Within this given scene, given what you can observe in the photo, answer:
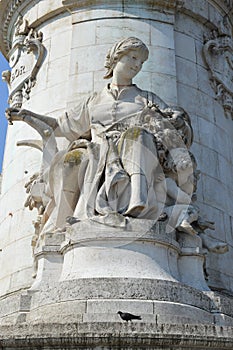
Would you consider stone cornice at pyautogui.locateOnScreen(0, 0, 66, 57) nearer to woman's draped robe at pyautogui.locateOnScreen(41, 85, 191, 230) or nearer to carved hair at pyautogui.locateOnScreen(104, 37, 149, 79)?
carved hair at pyautogui.locateOnScreen(104, 37, 149, 79)

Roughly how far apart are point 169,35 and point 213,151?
7.27 feet

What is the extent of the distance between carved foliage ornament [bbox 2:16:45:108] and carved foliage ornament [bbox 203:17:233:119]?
2.99m

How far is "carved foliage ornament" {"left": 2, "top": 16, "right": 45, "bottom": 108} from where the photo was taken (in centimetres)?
1212

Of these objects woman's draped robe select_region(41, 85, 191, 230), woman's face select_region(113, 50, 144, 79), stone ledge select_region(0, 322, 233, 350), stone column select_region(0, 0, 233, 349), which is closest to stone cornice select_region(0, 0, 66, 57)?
stone column select_region(0, 0, 233, 349)

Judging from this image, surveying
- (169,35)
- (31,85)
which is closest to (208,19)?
(169,35)

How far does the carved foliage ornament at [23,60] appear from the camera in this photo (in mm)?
12117

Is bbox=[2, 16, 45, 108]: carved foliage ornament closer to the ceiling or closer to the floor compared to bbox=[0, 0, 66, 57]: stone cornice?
closer to the floor

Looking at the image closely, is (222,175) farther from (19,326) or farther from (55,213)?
(19,326)

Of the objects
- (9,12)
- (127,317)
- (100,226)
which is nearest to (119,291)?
(127,317)

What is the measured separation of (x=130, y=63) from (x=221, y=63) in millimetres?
3193

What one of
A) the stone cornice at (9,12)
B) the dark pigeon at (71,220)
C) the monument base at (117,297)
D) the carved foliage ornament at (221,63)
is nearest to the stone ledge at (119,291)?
the monument base at (117,297)

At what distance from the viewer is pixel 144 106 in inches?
380

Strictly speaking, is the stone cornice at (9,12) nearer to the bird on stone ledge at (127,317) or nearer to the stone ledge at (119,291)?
the stone ledge at (119,291)

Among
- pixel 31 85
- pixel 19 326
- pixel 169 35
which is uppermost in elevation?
pixel 169 35
